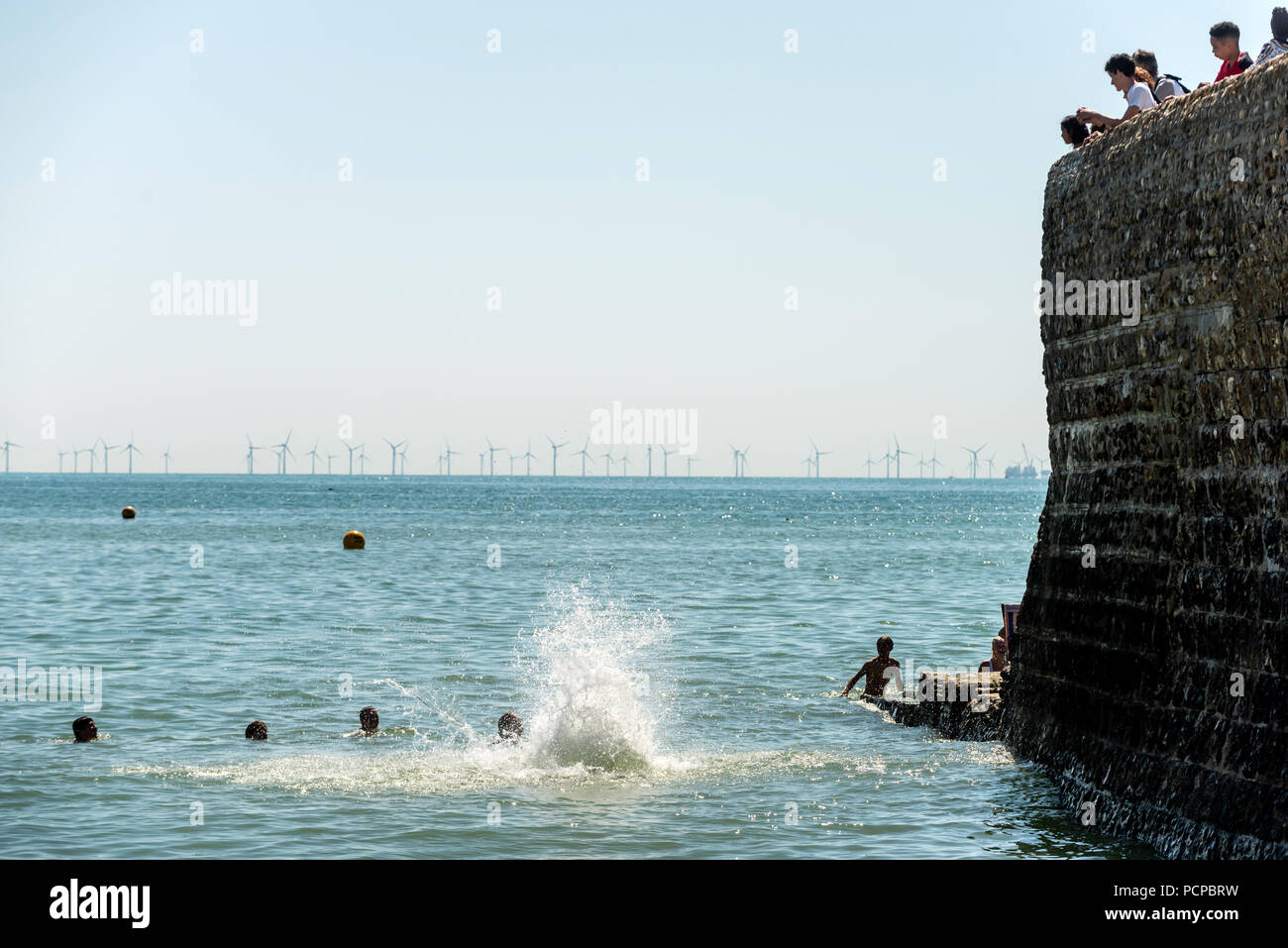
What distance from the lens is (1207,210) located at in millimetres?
11664

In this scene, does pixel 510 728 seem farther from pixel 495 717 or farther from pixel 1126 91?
pixel 1126 91

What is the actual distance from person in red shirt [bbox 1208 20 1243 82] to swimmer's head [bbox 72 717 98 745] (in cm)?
1663

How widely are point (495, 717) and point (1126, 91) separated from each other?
13.4 m

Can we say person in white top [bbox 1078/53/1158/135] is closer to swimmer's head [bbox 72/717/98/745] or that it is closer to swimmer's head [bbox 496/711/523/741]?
swimmer's head [bbox 496/711/523/741]

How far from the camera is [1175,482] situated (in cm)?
1231

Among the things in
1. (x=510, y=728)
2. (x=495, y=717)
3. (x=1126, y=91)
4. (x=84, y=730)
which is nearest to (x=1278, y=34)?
(x=1126, y=91)

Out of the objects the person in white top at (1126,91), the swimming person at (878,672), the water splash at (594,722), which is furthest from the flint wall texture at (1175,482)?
the swimming person at (878,672)

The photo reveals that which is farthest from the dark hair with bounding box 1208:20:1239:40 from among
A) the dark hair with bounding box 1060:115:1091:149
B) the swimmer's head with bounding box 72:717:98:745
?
the swimmer's head with bounding box 72:717:98:745

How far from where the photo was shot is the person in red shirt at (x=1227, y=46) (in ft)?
41.4

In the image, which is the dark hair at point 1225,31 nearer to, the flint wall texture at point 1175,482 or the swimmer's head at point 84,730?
the flint wall texture at point 1175,482

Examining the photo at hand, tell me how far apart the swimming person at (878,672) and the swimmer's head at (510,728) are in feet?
21.8
